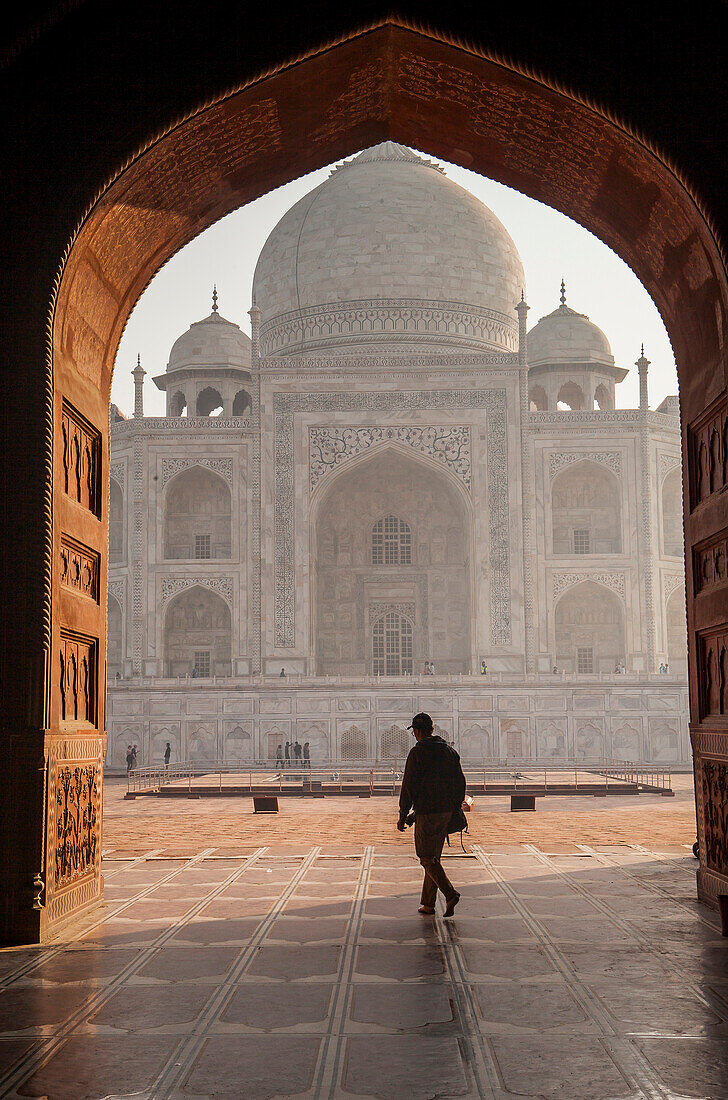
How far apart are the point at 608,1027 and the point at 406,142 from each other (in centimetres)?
547

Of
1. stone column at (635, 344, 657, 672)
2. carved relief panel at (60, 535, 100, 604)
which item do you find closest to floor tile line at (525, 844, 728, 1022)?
carved relief panel at (60, 535, 100, 604)

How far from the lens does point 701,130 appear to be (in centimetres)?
555

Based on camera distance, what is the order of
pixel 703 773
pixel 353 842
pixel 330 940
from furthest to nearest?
pixel 353 842
pixel 703 773
pixel 330 940

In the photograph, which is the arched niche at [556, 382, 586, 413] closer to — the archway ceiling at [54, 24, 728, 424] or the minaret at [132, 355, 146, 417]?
the minaret at [132, 355, 146, 417]

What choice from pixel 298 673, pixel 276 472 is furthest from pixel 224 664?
pixel 276 472

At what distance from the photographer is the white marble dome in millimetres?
30766

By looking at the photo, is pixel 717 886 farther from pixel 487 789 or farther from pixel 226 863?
pixel 487 789

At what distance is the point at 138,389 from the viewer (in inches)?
1181

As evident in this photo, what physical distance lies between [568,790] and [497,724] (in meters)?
6.29

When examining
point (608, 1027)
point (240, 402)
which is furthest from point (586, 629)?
point (608, 1027)

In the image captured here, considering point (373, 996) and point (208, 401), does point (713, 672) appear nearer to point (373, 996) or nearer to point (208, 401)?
point (373, 996)

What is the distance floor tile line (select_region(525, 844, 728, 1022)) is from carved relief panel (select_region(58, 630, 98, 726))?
287 centimetres

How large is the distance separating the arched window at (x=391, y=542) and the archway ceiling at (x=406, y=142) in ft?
74.4

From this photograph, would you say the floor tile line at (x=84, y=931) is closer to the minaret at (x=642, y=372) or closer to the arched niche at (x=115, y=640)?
the arched niche at (x=115, y=640)
